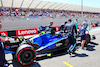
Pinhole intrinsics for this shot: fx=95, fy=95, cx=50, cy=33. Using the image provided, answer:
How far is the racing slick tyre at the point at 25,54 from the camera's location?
3568 mm

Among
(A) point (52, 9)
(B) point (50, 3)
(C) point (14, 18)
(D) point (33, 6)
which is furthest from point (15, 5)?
(A) point (52, 9)

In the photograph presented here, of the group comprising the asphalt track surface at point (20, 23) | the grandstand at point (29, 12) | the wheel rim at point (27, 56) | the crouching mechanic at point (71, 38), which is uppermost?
the grandstand at point (29, 12)

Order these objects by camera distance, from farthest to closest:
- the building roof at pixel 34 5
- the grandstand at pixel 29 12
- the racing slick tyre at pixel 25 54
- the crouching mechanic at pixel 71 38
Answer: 1. the building roof at pixel 34 5
2. the grandstand at pixel 29 12
3. the crouching mechanic at pixel 71 38
4. the racing slick tyre at pixel 25 54

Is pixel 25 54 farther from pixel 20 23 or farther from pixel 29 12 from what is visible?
pixel 29 12

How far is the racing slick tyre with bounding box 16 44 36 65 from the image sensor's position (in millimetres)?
3568

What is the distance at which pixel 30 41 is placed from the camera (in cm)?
420

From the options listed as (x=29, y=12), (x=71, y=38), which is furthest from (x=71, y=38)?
(x=29, y=12)

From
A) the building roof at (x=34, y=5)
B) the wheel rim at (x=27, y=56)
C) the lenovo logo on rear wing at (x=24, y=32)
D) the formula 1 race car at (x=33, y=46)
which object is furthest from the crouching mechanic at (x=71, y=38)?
the building roof at (x=34, y=5)

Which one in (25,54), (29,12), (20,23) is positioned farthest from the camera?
(29,12)

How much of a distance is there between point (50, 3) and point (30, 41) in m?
21.6

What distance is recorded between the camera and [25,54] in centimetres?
370

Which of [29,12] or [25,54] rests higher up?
[29,12]

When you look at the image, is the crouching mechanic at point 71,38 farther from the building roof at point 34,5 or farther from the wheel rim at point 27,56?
the building roof at point 34,5

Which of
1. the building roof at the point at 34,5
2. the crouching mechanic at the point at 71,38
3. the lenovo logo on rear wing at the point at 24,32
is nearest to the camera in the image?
the crouching mechanic at the point at 71,38
